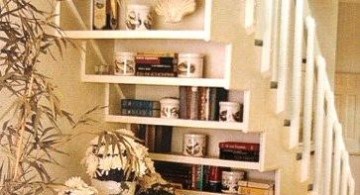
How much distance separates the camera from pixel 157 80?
2826 millimetres

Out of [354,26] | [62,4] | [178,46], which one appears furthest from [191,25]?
[354,26]

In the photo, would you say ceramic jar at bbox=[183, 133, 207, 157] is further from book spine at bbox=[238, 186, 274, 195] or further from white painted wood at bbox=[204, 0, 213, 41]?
white painted wood at bbox=[204, 0, 213, 41]

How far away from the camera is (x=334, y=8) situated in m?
4.02

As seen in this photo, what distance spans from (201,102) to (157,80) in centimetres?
31

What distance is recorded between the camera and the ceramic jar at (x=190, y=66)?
9.25 ft

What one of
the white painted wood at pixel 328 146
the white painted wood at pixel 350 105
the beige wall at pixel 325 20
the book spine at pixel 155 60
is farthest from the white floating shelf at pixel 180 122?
the white painted wood at pixel 350 105

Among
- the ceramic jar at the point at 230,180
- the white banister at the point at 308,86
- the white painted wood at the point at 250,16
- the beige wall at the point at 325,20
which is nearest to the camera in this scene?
the white painted wood at the point at 250,16

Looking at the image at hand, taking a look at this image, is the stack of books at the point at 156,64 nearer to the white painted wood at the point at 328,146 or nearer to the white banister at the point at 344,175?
the white painted wood at the point at 328,146

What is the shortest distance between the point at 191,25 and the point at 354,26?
255 centimetres

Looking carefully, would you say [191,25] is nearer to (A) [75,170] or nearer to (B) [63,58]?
(B) [63,58]

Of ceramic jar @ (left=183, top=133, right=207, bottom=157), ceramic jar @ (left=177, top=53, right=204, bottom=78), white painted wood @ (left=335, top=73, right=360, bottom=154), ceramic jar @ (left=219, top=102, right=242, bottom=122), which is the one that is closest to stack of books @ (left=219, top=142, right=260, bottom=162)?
ceramic jar @ (left=183, top=133, right=207, bottom=157)

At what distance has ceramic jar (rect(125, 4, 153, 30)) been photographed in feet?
9.33

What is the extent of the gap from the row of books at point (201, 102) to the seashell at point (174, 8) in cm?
39

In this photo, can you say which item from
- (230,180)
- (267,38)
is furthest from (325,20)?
(230,180)
